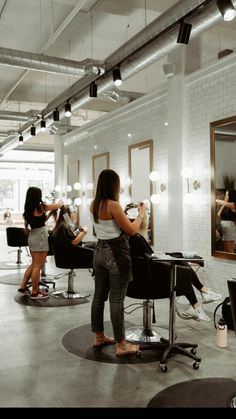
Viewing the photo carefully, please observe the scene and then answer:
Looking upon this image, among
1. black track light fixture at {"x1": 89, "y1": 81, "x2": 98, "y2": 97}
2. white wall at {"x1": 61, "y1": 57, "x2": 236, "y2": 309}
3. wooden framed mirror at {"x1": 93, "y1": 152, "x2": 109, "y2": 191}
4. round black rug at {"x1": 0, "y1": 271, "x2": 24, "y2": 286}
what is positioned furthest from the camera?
wooden framed mirror at {"x1": 93, "y1": 152, "x2": 109, "y2": 191}

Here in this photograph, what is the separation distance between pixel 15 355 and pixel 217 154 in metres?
3.11

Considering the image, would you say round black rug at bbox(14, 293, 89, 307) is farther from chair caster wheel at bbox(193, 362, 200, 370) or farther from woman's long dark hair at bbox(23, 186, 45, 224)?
chair caster wheel at bbox(193, 362, 200, 370)

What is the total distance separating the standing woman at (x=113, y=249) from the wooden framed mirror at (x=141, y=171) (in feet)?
10.1

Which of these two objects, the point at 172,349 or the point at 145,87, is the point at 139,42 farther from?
the point at 145,87

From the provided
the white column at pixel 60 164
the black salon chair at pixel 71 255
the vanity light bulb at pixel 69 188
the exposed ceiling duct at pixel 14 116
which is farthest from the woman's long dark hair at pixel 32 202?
the white column at pixel 60 164

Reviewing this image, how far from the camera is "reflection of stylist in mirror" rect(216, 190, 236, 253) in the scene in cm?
457

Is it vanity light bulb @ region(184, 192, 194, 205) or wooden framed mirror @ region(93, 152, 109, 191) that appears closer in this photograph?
vanity light bulb @ region(184, 192, 194, 205)

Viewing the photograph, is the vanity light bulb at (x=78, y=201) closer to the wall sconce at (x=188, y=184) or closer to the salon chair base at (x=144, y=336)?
the wall sconce at (x=188, y=184)

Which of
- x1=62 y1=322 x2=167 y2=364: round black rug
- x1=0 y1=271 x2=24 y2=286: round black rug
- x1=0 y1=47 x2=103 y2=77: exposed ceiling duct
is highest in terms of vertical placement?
x1=0 y1=47 x2=103 y2=77: exposed ceiling duct

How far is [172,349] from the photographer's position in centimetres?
319

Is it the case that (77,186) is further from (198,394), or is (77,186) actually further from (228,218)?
(198,394)

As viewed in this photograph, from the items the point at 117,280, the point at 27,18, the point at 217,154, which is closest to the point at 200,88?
the point at 217,154

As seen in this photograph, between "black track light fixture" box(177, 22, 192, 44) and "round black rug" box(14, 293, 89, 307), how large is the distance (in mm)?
3269

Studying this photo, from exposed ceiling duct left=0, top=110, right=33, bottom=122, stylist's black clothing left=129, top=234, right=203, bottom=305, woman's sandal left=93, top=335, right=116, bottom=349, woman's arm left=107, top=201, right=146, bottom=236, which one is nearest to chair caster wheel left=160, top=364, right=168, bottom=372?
stylist's black clothing left=129, top=234, right=203, bottom=305
